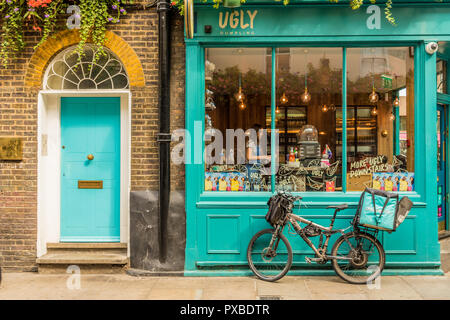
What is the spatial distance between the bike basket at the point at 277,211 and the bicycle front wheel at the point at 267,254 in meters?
0.22

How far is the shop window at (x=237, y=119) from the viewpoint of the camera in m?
6.21

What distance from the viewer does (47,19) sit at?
228 inches

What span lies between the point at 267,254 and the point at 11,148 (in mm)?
4204

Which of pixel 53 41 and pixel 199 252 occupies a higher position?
pixel 53 41

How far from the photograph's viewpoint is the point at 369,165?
6.33 meters

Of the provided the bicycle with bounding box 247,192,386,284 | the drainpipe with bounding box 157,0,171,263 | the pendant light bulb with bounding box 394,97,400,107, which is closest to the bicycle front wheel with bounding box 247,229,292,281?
the bicycle with bounding box 247,192,386,284

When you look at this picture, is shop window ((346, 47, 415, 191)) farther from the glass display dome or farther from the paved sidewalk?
the paved sidewalk

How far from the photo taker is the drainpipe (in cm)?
578

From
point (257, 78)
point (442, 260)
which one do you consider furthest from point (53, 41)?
point (442, 260)

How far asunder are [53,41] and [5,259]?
11.3 ft

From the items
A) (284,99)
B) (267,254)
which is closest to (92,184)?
(267,254)

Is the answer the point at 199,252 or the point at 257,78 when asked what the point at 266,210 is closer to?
the point at 199,252

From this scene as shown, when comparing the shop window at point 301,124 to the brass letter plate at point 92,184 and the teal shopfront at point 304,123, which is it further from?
the brass letter plate at point 92,184

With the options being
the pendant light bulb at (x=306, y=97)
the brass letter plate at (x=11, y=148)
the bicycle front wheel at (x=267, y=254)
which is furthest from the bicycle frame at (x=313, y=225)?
the brass letter plate at (x=11, y=148)
